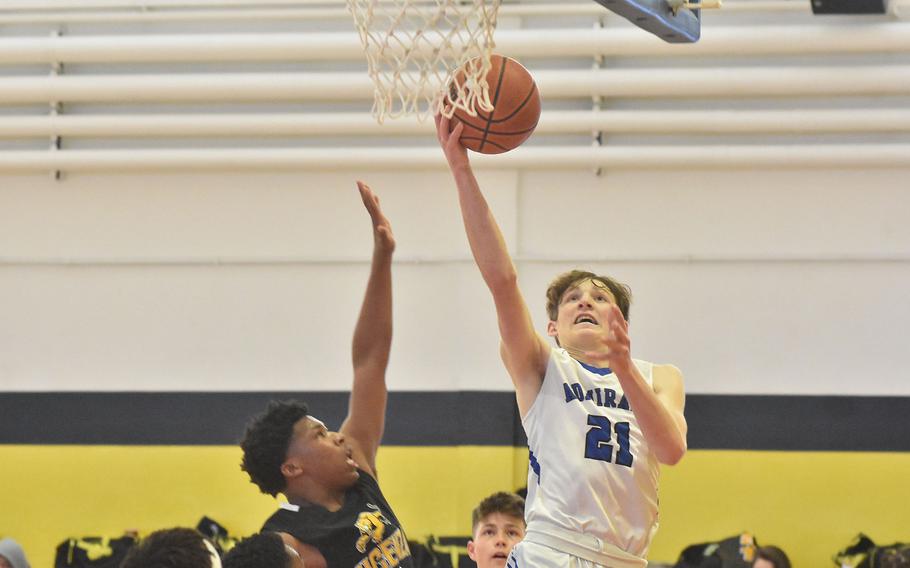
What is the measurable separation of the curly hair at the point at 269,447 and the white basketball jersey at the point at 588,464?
2.85ft

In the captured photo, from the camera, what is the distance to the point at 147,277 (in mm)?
8172

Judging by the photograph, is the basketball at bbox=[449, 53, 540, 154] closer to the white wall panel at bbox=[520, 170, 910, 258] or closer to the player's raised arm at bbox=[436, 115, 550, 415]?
the player's raised arm at bbox=[436, 115, 550, 415]

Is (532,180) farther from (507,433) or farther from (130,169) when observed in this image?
(130,169)

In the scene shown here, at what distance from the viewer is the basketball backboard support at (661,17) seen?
14.2 feet

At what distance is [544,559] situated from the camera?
3.67m

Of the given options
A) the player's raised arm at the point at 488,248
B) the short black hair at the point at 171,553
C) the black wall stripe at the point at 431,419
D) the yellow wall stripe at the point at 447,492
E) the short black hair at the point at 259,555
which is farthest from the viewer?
the black wall stripe at the point at 431,419

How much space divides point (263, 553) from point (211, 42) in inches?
202

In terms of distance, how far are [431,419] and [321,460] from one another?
3.79 m

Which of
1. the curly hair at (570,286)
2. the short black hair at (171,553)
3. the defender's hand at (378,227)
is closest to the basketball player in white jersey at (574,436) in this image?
the curly hair at (570,286)

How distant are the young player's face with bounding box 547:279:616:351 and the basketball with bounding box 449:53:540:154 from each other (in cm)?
56

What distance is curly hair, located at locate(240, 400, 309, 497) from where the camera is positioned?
407 cm

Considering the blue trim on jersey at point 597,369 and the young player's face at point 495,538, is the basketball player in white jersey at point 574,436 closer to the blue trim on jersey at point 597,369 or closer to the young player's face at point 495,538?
the blue trim on jersey at point 597,369

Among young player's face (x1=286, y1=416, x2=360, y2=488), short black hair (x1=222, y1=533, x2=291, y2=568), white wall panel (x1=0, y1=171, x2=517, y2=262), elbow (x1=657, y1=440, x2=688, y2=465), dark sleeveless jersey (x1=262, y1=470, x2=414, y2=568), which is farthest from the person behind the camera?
white wall panel (x1=0, y1=171, x2=517, y2=262)

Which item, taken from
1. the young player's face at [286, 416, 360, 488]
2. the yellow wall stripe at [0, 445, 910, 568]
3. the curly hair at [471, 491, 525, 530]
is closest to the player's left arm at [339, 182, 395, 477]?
the young player's face at [286, 416, 360, 488]
